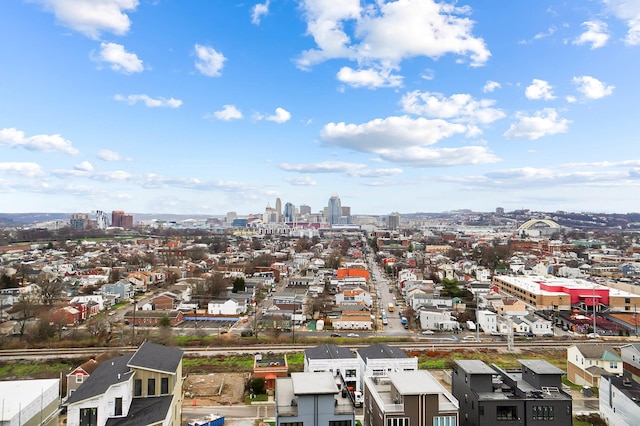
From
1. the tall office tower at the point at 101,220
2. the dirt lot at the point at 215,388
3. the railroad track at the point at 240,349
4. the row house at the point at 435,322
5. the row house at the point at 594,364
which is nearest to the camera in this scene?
the dirt lot at the point at 215,388

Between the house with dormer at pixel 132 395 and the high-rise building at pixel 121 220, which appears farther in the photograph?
the high-rise building at pixel 121 220

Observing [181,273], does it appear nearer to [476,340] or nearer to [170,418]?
→ [476,340]

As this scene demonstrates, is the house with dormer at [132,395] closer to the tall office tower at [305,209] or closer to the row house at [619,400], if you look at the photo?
the row house at [619,400]

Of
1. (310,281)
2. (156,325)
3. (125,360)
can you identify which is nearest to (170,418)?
(125,360)

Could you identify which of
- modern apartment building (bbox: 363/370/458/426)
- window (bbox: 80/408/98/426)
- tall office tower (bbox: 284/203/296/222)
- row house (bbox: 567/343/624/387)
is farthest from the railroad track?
tall office tower (bbox: 284/203/296/222)

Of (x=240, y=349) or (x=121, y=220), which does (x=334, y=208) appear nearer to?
(x=121, y=220)

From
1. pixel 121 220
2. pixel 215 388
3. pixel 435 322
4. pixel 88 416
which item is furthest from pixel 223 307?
pixel 121 220

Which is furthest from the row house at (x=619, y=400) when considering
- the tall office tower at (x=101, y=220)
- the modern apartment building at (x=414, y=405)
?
the tall office tower at (x=101, y=220)
